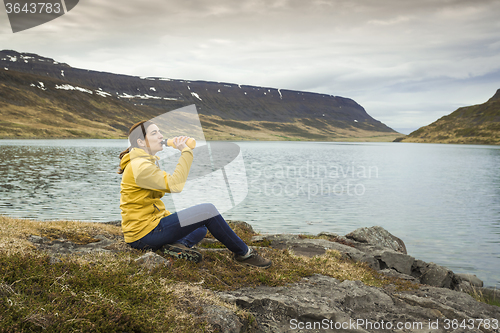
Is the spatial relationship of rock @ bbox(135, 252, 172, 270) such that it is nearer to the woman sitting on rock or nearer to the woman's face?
the woman sitting on rock

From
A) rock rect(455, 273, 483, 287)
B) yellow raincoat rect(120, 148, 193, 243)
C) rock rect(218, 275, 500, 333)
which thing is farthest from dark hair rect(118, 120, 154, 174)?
rock rect(455, 273, 483, 287)

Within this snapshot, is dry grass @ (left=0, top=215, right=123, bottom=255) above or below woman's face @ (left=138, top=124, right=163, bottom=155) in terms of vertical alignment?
below

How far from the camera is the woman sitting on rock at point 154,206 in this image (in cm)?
590

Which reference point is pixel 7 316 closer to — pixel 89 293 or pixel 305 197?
pixel 89 293

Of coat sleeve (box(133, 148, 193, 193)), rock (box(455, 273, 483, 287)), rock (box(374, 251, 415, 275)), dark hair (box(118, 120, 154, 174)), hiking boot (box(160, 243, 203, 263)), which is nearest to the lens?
coat sleeve (box(133, 148, 193, 193))

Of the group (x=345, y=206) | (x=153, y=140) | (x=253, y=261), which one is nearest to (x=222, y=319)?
(x=253, y=261)

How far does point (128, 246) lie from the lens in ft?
22.4

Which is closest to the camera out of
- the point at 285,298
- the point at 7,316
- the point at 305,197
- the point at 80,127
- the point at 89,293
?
the point at 7,316

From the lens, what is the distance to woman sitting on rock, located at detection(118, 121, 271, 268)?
590 cm

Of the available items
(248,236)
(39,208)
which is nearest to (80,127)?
(39,208)

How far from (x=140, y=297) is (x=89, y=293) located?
66cm

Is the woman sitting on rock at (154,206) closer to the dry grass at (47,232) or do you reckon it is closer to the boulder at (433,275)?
the dry grass at (47,232)

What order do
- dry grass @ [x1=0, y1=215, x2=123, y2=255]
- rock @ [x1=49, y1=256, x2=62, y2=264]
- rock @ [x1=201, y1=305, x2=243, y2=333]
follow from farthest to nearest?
1. dry grass @ [x1=0, y1=215, x2=123, y2=255]
2. rock @ [x1=49, y1=256, x2=62, y2=264]
3. rock @ [x1=201, y1=305, x2=243, y2=333]

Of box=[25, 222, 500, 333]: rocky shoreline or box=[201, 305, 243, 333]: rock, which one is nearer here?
box=[201, 305, 243, 333]: rock
